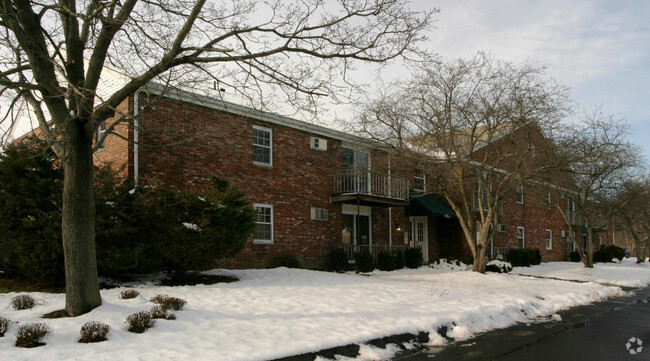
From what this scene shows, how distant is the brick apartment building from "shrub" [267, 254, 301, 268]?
14 centimetres

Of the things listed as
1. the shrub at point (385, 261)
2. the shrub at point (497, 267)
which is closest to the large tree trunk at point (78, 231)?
the shrub at point (385, 261)

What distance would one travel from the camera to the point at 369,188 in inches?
738

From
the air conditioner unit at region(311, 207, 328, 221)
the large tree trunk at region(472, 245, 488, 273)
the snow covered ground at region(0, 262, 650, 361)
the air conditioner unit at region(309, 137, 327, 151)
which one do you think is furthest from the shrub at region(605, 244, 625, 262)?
the air conditioner unit at region(309, 137, 327, 151)

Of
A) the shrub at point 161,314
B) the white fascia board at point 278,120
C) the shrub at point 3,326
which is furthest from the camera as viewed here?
the white fascia board at point 278,120

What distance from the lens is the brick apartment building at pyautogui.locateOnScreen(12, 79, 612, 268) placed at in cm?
1402

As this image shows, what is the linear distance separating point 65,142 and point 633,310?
12.7 meters

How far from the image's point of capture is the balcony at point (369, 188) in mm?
18547

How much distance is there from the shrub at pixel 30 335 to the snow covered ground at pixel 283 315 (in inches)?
4.1

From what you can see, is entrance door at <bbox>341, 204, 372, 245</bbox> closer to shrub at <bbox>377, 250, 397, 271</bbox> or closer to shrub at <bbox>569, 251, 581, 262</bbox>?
shrub at <bbox>377, 250, 397, 271</bbox>

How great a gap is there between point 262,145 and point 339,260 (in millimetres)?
5097

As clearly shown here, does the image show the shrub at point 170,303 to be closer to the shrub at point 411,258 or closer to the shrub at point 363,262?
the shrub at point 363,262

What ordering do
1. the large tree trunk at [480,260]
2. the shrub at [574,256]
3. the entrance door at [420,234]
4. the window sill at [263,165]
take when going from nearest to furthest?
1. the window sill at [263,165]
2. the large tree trunk at [480,260]
3. the entrance door at [420,234]
4. the shrub at [574,256]

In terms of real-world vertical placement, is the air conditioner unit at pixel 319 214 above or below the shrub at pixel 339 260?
above

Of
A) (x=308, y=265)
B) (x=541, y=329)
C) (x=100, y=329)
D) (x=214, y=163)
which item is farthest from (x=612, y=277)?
(x=100, y=329)
